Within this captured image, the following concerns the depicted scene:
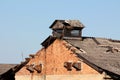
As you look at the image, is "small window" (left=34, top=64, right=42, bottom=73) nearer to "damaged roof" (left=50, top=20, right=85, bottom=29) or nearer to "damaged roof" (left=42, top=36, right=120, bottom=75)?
"damaged roof" (left=42, top=36, right=120, bottom=75)

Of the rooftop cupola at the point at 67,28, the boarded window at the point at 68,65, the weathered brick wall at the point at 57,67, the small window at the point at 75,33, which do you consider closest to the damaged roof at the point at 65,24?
the rooftop cupola at the point at 67,28

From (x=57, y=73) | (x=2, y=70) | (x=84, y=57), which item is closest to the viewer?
(x=84, y=57)

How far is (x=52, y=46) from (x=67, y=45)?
86.7 inches

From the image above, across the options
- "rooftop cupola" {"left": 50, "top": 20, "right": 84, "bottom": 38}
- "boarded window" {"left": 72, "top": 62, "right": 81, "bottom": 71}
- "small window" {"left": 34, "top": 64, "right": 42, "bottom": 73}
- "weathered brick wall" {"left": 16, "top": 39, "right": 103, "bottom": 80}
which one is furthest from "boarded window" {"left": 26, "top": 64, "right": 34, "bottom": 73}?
"boarded window" {"left": 72, "top": 62, "right": 81, "bottom": 71}

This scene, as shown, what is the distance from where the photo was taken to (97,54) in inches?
1182

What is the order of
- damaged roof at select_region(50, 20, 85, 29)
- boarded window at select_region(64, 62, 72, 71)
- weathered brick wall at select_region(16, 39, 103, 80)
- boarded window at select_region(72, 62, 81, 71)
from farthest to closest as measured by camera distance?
damaged roof at select_region(50, 20, 85, 29)
boarded window at select_region(64, 62, 72, 71)
boarded window at select_region(72, 62, 81, 71)
weathered brick wall at select_region(16, 39, 103, 80)

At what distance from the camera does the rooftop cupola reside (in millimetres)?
32781

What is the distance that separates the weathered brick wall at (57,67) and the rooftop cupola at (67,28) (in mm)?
1395

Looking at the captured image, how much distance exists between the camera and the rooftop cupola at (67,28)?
32781mm

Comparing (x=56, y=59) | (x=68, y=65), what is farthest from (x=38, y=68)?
(x=68, y=65)

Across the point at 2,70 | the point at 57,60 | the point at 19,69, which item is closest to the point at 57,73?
the point at 57,60

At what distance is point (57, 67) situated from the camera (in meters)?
31.3

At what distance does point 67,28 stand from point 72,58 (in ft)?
13.4

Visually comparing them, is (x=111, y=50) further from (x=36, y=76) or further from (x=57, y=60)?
(x=36, y=76)
